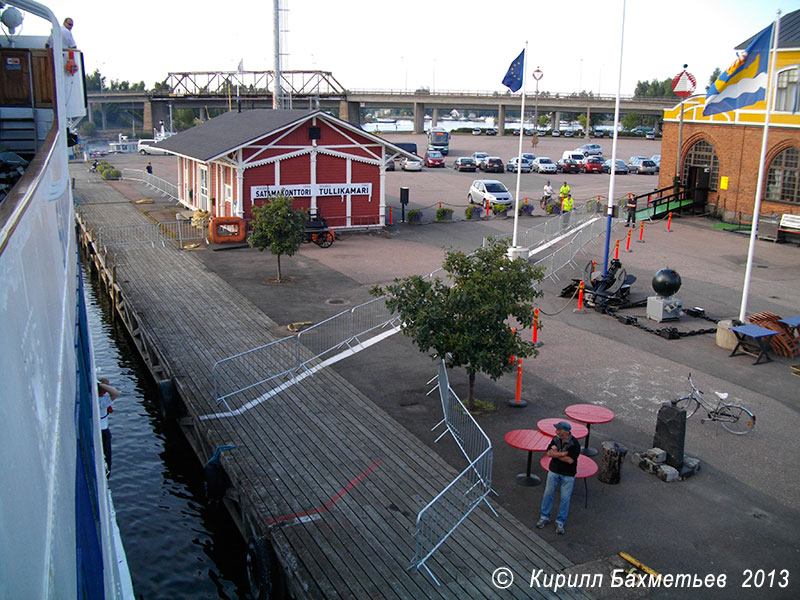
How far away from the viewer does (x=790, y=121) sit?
111ft

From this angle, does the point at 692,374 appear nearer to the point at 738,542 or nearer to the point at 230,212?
the point at 738,542

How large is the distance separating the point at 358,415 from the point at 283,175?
66.0ft

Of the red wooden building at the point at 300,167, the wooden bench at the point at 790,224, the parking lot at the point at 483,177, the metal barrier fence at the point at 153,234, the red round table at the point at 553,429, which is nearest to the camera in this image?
the red round table at the point at 553,429

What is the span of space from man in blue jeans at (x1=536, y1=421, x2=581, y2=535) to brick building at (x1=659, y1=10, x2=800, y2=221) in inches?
1059

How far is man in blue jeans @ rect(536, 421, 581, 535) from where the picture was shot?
10.2 metres

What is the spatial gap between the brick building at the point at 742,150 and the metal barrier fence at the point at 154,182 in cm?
Result: 2951

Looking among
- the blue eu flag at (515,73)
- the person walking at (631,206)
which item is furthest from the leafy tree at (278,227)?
the person walking at (631,206)

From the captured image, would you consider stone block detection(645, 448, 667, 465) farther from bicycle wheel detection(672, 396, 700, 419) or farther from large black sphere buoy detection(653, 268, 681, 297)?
large black sphere buoy detection(653, 268, 681, 297)

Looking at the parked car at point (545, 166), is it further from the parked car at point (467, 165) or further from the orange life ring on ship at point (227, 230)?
the orange life ring on ship at point (227, 230)

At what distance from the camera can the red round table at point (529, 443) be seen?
37.6 ft

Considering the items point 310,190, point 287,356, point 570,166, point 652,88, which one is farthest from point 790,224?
point 652,88

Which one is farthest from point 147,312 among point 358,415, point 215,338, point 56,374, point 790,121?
point 790,121

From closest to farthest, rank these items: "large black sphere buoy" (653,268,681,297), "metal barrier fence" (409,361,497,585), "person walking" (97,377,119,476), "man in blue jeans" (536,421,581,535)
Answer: "metal barrier fence" (409,361,497,585) → "man in blue jeans" (536,421,581,535) → "person walking" (97,377,119,476) → "large black sphere buoy" (653,268,681,297)

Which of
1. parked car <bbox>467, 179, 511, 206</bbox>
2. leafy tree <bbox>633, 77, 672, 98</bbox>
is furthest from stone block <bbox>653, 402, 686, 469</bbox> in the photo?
leafy tree <bbox>633, 77, 672, 98</bbox>
